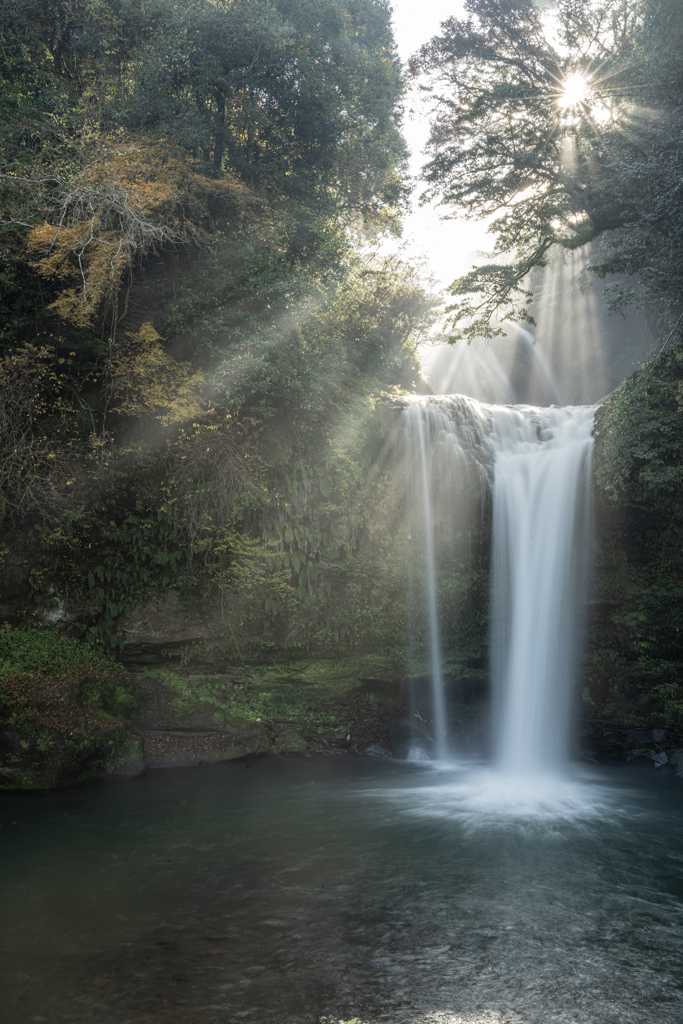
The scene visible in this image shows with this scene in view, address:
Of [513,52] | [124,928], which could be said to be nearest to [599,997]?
[124,928]

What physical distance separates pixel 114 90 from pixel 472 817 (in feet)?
55.8

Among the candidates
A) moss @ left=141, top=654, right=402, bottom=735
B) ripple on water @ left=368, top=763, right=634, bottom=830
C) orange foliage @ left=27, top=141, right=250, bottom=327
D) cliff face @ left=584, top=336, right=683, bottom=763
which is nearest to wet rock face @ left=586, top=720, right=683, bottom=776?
cliff face @ left=584, top=336, right=683, bottom=763

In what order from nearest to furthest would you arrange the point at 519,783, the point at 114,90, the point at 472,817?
the point at 472,817, the point at 519,783, the point at 114,90

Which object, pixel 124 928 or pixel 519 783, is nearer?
pixel 124 928

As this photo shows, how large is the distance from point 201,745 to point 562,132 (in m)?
13.6

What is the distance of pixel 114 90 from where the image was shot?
14.6 m

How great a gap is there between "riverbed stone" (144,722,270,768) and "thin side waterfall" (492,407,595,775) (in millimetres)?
4415

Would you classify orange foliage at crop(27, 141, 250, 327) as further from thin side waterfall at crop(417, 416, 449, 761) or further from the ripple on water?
the ripple on water

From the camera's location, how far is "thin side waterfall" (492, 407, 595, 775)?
11.2m

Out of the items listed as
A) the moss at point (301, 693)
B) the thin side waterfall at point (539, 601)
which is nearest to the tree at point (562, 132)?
the thin side waterfall at point (539, 601)

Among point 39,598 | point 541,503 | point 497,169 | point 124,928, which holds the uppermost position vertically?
point 497,169

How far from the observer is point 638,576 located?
11039 millimetres

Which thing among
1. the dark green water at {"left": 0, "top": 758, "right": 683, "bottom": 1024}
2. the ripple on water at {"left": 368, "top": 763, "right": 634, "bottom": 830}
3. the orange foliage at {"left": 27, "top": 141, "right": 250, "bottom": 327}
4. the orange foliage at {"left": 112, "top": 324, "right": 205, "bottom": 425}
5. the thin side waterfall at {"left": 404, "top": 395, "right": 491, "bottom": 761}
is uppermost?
the orange foliage at {"left": 27, "top": 141, "right": 250, "bottom": 327}

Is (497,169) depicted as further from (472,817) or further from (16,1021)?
(16,1021)
